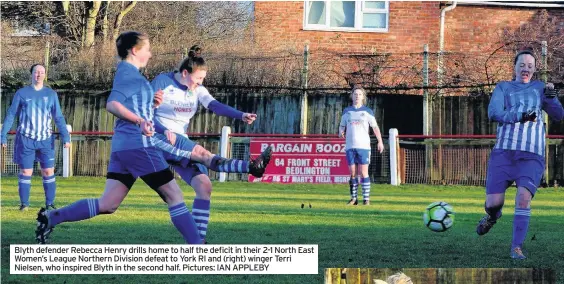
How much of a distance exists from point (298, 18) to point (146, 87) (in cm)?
1771

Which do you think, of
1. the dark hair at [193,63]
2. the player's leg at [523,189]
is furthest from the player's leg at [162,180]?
the player's leg at [523,189]

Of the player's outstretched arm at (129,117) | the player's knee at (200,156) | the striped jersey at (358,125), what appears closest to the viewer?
the player's outstretched arm at (129,117)

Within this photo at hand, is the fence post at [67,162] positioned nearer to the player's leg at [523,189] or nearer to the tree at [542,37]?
the tree at [542,37]

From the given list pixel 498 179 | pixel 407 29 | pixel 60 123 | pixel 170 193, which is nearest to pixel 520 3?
pixel 407 29

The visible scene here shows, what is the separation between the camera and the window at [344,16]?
2500 centimetres

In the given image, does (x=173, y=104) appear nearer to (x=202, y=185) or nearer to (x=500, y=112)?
(x=202, y=185)

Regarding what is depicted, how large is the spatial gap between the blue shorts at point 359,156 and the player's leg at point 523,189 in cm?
683

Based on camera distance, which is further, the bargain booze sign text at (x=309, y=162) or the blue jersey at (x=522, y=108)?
the bargain booze sign text at (x=309, y=162)

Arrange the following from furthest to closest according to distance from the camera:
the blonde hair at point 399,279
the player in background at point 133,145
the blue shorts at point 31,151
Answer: the blue shorts at point 31,151 < the player in background at point 133,145 < the blonde hair at point 399,279

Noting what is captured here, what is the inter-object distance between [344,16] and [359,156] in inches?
393

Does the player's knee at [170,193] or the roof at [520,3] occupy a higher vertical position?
the roof at [520,3]

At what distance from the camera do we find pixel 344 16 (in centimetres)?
2520

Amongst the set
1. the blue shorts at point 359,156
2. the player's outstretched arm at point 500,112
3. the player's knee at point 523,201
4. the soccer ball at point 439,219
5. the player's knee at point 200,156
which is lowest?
the soccer ball at point 439,219

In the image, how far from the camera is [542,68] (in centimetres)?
2150
